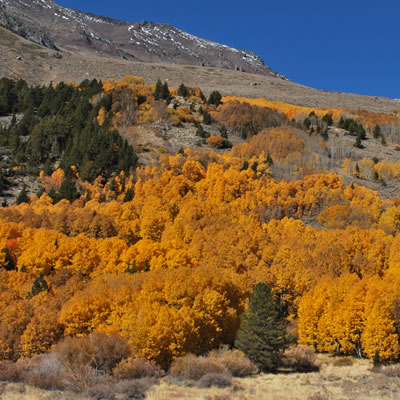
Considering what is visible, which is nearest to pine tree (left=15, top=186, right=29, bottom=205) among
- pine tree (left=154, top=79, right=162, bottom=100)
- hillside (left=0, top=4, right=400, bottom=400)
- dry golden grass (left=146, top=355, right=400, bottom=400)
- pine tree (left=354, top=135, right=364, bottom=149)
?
hillside (left=0, top=4, right=400, bottom=400)

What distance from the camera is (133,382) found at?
34062 millimetres

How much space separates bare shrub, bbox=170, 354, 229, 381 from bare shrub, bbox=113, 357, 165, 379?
1.46 meters

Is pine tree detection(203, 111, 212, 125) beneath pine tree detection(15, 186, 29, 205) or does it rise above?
above

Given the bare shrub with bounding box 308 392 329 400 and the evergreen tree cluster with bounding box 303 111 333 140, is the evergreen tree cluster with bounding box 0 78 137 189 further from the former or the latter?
the bare shrub with bounding box 308 392 329 400

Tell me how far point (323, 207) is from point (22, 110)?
278 ft

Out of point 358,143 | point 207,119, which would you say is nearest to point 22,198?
point 207,119

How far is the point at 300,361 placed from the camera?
46875 millimetres

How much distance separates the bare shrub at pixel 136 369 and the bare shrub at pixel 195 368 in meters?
1.46

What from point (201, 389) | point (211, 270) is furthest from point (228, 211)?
point (201, 389)

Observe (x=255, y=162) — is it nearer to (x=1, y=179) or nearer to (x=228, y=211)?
(x=228, y=211)

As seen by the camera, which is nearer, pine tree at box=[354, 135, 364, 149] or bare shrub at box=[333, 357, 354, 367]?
bare shrub at box=[333, 357, 354, 367]

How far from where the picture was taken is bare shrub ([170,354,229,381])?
37.5 m

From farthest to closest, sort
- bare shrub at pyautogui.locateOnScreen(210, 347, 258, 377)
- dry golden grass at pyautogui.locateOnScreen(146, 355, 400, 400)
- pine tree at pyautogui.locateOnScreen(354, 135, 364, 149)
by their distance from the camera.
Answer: pine tree at pyautogui.locateOnScreen(354, 135, 364, 149) < bare shrub at pyautogui.locateOnScreen(210, 347, 258, 377) < dry golden grass at pyautogui.locateOnScreen(146, 355, 400, 400)

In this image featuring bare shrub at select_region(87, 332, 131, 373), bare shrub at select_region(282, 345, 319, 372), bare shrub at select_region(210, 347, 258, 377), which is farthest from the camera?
bare shrub at select_region(282, 345, 319, 372)
